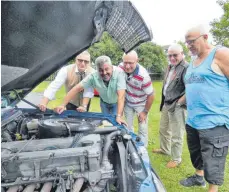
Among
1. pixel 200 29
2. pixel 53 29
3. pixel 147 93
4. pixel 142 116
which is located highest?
pixel 200 29

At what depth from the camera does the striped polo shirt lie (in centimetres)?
347

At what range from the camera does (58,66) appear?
2043mm

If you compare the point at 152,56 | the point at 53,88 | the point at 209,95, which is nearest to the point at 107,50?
the point at 152,56

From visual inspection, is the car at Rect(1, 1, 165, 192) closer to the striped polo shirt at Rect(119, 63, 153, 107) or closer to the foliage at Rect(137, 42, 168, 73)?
the striped polo shirt at Rect(119, 63, 153, 107)

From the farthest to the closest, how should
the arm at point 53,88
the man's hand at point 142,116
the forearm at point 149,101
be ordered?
1. the man's hand at point 142,116
2. the forearm at point 149,101
3. the arm at point 53,88

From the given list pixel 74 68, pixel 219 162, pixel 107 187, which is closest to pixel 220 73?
pixel 219 162

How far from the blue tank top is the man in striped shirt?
1034 millimetres

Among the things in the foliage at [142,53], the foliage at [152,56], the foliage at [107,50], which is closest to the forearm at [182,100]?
the foliage at [142,53]

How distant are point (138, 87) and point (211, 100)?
1.30 m

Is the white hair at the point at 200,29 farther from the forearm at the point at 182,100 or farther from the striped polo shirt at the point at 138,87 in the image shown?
the striped polo shirt at the point at 138,87

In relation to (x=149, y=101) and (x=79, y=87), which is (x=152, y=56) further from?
(x=79, y=87)

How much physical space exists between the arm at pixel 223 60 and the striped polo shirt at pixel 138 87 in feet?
4.14

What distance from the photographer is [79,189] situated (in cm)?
159

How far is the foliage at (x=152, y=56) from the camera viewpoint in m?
24.0
